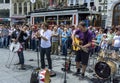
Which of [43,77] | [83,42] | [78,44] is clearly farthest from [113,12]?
[43,77]

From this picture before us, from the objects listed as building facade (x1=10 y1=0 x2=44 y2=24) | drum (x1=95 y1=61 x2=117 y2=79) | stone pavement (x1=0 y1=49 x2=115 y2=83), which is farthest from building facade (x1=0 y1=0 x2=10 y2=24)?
drum (x1=95 y1=61 x2=117 y2=79)

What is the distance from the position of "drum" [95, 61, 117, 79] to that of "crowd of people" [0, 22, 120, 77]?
0.47 metres

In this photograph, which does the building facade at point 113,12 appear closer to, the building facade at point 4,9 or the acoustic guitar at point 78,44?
the acoustic guitar at point 78,44

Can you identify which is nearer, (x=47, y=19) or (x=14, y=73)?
(x=14, y=73)

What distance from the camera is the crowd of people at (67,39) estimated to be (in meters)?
8.43

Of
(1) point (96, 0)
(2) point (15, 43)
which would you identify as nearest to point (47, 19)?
(2) point (15, 43)

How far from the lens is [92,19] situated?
20547 millimetres

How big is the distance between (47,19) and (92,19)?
3.88 meters

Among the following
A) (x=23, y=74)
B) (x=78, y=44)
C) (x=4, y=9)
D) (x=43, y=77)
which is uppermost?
(x=78, y=44)

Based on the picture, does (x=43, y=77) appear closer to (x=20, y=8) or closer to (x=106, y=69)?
(x=106, y=69)

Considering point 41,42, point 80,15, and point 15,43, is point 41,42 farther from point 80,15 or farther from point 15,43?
point 80,15

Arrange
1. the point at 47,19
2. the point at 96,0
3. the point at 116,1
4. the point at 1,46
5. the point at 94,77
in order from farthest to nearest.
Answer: the point at 96,0, the point at 116,1, the point at 47,19, the point at 1,46, the point at 94,77

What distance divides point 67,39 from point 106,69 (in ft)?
22.5

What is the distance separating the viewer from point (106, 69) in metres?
7.93
